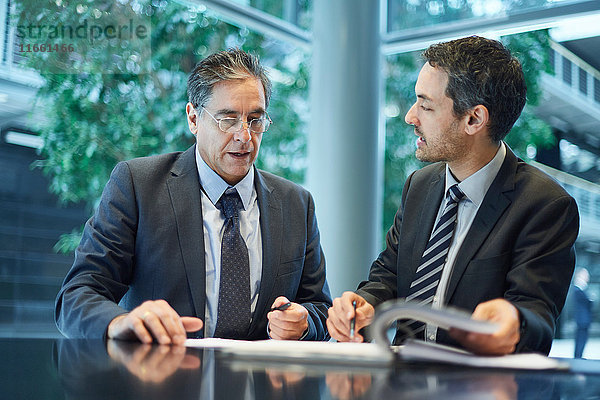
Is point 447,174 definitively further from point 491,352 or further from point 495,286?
point 491,352

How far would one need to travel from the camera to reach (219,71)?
2207 mm

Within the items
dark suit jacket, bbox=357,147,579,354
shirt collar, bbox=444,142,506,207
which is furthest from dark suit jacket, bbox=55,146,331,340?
shirt collar, bbox=444,142,506,207

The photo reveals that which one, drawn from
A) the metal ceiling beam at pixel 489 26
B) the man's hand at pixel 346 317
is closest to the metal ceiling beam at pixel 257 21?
the metal ceiling beam at pixel 489 26

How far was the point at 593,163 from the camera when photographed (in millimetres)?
4078

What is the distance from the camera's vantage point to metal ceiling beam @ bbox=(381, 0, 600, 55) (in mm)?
3914

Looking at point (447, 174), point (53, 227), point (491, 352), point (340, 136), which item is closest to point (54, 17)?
point (53, 227)

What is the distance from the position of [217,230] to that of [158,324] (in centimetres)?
75

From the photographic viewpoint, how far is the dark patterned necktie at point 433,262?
198 centimetres

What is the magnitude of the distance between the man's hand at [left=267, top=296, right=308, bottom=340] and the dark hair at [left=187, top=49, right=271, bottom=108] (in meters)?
0.86

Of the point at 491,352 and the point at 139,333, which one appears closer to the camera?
the point at 491,352

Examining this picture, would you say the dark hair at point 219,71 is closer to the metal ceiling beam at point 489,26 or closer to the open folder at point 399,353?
the open folder at point 399,353

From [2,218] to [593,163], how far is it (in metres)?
3.67

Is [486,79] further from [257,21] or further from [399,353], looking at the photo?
[257,21]

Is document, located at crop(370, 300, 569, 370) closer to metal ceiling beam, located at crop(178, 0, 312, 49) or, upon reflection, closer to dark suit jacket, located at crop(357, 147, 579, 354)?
dark suit jacket, located at crop(357, 147, 579, 354)
